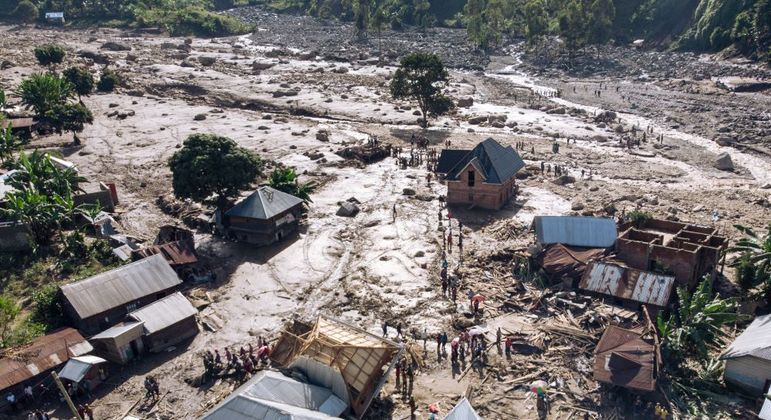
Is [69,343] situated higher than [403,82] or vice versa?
[403,82]

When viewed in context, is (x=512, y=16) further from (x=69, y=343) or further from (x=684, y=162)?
(x=69, y=343)

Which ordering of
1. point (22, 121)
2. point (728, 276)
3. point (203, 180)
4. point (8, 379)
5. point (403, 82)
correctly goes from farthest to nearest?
point (403, 82) < point (22, 121) < point (203, 180) < point (728, 276) < point (8, 379)

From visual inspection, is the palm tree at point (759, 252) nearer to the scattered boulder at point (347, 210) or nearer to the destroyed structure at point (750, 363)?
the destroyed structure at point (750, 363)

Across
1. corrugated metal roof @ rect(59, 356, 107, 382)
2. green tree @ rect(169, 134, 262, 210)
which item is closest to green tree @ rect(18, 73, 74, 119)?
green tree @ rect(169, 134, 262, 210)

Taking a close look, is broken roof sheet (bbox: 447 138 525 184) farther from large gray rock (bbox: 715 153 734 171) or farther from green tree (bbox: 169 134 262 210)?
large gray rock (bbox: 715 153 734 171)

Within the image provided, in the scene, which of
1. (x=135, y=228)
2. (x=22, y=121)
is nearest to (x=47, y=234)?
(x=135, y=228)
